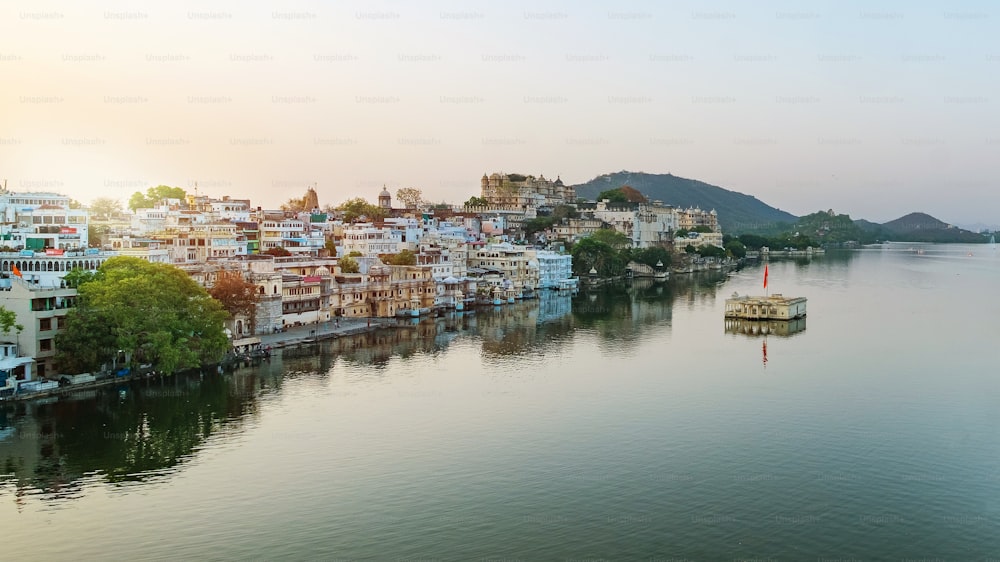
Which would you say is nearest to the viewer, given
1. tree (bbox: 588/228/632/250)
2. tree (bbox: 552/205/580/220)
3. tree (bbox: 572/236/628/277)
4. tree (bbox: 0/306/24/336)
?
tree (bbox: 0/306/24/336)

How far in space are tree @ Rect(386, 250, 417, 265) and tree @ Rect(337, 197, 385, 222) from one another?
1143 cm

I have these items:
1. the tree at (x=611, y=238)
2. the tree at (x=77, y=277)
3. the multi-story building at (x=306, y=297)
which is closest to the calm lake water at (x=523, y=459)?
the tree at (x=77, y=277)

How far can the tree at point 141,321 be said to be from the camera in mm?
15883

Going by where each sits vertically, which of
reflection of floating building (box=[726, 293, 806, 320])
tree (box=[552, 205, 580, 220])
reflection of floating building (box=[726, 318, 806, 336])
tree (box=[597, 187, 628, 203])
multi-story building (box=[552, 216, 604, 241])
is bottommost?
reflection of floating building (box=[726, 318, 806, 336])

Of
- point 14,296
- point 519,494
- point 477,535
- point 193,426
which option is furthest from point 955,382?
point 14,296

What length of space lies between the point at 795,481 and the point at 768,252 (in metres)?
75.0

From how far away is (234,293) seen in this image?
21.2 metres

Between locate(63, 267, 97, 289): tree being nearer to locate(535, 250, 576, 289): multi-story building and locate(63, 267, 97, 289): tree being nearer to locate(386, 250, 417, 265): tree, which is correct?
locate(386, 250, 417, 265): tree

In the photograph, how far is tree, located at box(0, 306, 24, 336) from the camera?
15.0 m

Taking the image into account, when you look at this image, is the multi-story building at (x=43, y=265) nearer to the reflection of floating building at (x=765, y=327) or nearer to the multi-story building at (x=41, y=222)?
the multi-story building at (x=41, y=222)

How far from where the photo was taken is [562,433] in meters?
13.9

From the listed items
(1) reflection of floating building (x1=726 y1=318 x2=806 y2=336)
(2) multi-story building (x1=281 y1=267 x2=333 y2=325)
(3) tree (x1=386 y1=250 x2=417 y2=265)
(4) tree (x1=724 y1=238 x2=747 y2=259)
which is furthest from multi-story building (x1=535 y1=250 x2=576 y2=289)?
(4) tree (x1=724 y1=238 x2=747 y2=259)

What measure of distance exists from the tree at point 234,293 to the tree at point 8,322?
532 cm

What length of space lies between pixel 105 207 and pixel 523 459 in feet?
115
